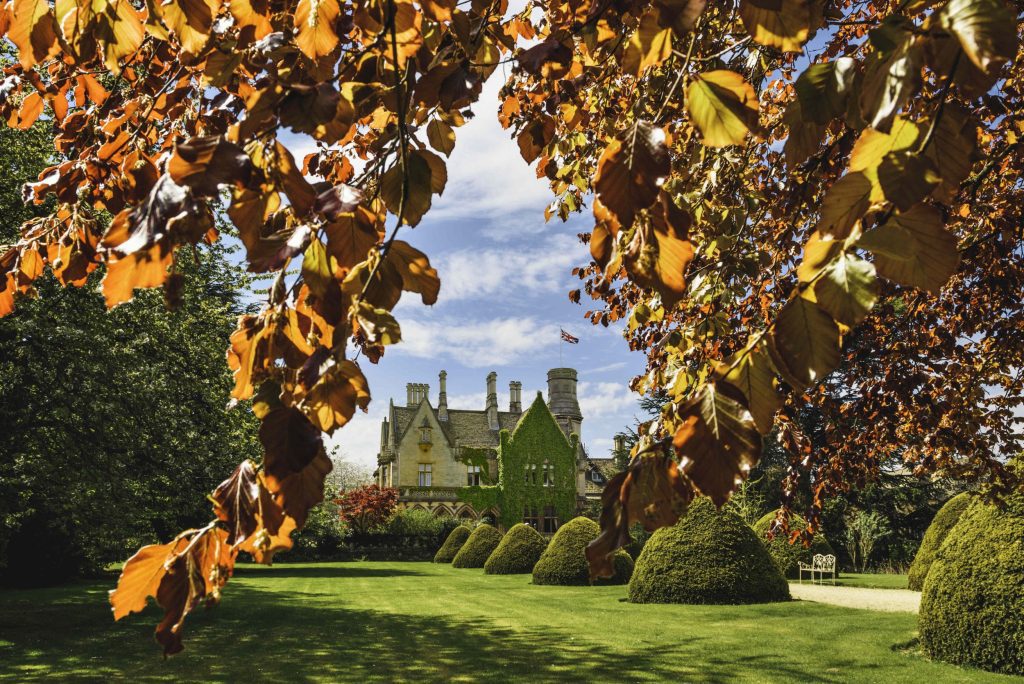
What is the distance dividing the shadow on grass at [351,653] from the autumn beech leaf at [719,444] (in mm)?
7537

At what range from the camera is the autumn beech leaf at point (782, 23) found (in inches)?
58.4

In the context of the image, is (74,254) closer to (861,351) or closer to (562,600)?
(861,351)

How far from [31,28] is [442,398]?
49281 mm

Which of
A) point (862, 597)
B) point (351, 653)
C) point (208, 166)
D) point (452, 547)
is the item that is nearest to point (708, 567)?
point (862, 597)

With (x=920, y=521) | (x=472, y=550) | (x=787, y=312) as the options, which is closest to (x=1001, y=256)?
(x=787, y=312)

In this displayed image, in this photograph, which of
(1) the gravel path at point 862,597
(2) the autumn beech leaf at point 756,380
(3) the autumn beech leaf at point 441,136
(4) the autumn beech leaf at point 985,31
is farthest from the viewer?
(1) the gravel path at point 862,597

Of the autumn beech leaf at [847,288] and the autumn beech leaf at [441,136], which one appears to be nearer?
the autumn beech leaf at [847,288]

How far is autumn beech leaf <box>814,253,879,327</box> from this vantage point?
1.19 meters

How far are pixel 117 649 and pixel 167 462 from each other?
168 inches

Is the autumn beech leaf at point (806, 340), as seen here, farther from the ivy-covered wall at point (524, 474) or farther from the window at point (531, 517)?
the window at point (531, 517)

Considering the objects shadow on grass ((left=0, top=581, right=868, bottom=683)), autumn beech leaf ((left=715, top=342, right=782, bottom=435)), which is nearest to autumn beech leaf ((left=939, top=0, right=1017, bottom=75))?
autumn beech leaf ((left=715, top=342, right=782, bottom=435))

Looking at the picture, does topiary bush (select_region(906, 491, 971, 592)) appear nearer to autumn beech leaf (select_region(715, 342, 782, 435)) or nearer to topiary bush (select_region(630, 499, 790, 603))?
topiary bush (select_region(630, 499, 790, 603))

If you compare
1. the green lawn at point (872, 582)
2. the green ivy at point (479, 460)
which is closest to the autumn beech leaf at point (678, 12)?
the green lawn at point (872, 582)

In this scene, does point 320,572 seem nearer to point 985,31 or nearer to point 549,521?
point 549,521
